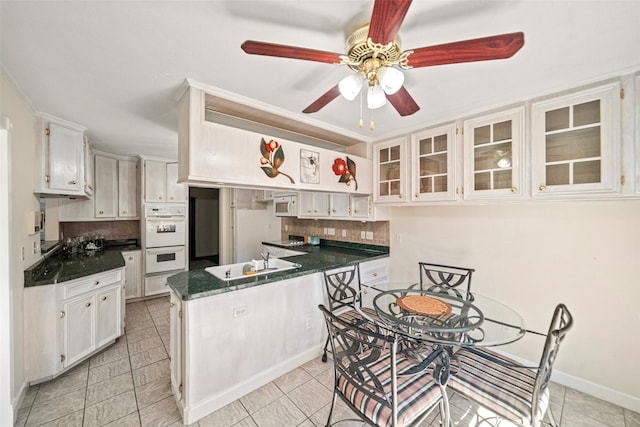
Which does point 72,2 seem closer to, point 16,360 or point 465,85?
point 465,85

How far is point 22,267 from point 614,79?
14.7ft

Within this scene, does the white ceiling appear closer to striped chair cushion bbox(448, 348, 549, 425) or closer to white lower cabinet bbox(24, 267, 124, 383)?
white lower cabinet bbox(24, 267, 124, 383)

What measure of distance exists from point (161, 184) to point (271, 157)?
288cm

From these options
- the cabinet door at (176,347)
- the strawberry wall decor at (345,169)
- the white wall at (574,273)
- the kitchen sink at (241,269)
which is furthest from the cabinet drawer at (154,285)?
the white wall at (574,273)

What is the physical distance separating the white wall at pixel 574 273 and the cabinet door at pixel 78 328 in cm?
371

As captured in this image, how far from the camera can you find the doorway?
6.94m

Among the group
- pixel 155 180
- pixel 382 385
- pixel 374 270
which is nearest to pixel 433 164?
pixel 374 270

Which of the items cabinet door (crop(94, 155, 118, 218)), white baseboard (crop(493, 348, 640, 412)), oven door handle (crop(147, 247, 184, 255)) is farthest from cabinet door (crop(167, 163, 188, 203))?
white baseboard (crop(493, 348, 640, 412))

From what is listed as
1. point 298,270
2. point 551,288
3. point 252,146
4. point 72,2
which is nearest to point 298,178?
point 252,146

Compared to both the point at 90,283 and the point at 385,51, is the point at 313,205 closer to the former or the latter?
the point at 90,283

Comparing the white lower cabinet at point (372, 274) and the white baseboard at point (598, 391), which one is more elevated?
the white lower cabinet at point (372, 274)

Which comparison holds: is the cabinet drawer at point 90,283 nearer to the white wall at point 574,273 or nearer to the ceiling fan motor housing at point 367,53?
the ceiling fan motor housing at point 367,53

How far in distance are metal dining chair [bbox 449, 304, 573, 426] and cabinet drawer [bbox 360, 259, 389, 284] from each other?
138 centimetres

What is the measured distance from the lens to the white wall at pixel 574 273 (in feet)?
6.22
